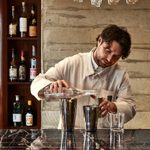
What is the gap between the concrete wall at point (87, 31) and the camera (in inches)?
135

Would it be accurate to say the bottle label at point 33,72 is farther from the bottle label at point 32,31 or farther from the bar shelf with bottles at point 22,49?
the bottle label at point 32,31

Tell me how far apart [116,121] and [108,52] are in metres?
0.55

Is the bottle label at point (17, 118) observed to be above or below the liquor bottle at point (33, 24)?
below

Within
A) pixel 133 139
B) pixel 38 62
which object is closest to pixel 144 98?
pixel 38 62

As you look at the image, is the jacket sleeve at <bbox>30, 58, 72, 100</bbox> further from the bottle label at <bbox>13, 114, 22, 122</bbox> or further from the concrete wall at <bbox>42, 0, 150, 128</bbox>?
the bottle label at <bbox>13, 114, 22, 122</bbox>

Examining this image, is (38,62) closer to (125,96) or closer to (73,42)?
(73,42)

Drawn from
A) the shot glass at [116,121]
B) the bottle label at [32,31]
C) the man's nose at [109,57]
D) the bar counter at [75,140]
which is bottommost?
the bar counter at [75,140]

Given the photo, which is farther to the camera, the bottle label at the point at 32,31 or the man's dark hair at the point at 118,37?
the bottle label at the point at 32,31

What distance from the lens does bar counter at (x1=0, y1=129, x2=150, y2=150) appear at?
1.47 m

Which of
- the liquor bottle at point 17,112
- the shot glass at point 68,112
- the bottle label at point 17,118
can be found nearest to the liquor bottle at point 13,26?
the liquor bottle at point 17,112

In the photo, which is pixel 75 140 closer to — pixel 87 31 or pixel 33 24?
pixel 87 31

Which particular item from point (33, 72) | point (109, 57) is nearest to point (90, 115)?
point (109, 57)

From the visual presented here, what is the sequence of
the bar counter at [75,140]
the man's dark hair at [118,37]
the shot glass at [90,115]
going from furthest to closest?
the man's dark hair at [118,37], the shot glass at [90,115], the bar counter at [75,140]

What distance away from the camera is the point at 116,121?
1736mm
